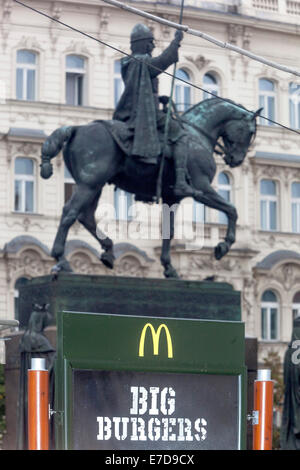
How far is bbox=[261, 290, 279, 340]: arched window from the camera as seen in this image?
40.0 meters

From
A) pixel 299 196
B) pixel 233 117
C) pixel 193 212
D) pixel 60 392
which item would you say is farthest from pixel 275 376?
pixel 60 392

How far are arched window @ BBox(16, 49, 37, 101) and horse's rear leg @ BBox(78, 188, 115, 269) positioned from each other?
2394cm

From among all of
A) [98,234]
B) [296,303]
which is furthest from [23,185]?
[98,234]

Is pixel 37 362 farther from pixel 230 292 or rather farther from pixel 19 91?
pixel 19 91

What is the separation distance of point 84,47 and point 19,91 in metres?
2.34

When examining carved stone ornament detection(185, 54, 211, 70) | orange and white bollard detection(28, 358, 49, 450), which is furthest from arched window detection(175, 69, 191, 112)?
orange and white bollard detection(28, 358, 49, 450)

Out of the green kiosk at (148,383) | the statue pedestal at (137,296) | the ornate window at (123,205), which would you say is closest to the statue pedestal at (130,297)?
the statue pedestal at (137,296)

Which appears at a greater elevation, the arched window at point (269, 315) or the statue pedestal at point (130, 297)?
the arched window at point (269, 315)

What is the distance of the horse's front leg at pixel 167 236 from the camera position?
1392 centimetres

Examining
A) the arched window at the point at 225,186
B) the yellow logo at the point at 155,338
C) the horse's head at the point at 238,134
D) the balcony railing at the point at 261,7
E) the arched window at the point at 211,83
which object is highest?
the balcony railing at the point at 261,7

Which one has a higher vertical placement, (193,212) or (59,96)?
(59,96)

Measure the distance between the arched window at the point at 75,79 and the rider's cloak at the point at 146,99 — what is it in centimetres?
2495

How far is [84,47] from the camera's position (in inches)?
1528

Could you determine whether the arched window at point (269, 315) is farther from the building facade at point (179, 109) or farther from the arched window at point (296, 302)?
the arched window at point (296, 302)
